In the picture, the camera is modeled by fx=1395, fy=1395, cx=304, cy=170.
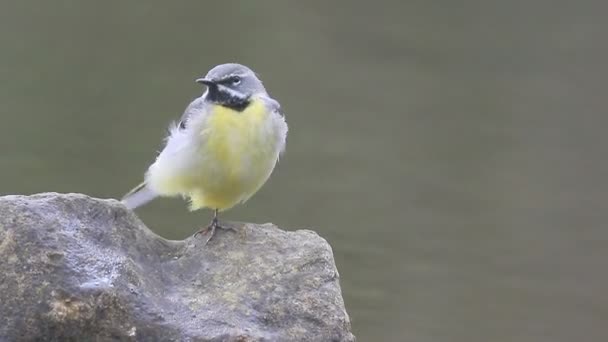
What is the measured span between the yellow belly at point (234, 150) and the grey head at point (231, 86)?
0.04 metres

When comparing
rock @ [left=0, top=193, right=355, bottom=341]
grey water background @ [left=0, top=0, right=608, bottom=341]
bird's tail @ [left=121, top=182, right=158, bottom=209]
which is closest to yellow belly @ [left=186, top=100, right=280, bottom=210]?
rock @ [left=0, top=193, right=355, bottom=341]

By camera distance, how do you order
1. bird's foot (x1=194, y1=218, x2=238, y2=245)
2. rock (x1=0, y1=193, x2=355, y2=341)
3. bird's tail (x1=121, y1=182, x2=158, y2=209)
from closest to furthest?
rock (x1=0, y1=193, x2=355, y2=341), bird's foot (x1=194, y1=218, x2=238, y2=245), bird's tail (x1=121, y1=182, x2=158, y2=209)

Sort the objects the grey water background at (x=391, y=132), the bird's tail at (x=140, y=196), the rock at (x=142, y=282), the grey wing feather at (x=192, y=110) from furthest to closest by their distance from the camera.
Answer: the grey water background at (x=391, y=132) < the bird's tail at (x=140, y=196) < the grey wing feather at (x=192, y=110) < the rock at (x=142, y=282)

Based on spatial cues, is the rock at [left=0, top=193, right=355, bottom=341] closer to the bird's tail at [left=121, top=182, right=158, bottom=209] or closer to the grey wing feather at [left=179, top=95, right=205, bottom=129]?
the grey wing feather at [left=179, top=95, right=205, bottom=129]

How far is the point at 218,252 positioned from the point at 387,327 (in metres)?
3.65

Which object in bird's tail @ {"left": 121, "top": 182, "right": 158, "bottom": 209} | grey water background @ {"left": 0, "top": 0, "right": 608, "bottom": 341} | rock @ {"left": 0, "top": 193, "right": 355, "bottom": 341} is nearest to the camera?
rock @ {"left": 0, "top": 193, "right": 355, "bottom": 341}

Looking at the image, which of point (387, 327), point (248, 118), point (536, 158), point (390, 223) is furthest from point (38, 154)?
point (248, 118)

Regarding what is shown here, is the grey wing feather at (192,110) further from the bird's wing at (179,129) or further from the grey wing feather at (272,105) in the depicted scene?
the grey wing feather at (272,105)

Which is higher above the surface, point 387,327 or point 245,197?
point 245,197

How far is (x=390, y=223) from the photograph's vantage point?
11.6m

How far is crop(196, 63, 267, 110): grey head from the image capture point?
6449 millimetres

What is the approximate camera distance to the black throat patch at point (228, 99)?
645cm

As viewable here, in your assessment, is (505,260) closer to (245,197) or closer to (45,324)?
(245,197)

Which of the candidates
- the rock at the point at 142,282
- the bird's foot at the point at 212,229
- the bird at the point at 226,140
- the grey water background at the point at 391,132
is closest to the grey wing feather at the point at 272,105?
the bird at the point at 226,140
